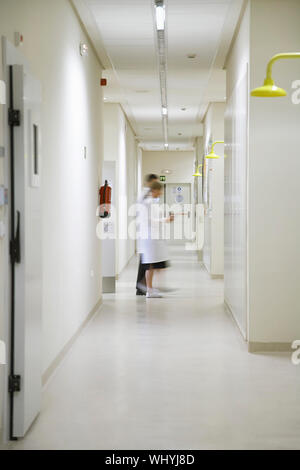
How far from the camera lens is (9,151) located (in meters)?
3.67

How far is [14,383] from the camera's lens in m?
3.75

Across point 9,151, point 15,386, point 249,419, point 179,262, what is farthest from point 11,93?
point 179,262

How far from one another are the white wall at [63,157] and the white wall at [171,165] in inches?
658

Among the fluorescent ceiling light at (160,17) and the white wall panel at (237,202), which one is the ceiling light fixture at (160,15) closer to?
the fluorescent ceiling light at (160,17)

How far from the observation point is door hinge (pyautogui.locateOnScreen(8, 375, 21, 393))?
3.73m

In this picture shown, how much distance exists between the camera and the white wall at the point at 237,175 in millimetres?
6484

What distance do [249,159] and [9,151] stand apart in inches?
122

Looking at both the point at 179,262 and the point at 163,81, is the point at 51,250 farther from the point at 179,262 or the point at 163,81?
the point at 179,262

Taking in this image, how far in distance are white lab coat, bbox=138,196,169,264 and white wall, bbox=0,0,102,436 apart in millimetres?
1157

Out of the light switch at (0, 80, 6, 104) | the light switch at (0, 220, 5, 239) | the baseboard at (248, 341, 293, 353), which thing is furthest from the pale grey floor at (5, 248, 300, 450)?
the light switch at (0, 80, 6, 104)

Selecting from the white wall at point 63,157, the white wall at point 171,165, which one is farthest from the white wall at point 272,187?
the white wall at point 171,165

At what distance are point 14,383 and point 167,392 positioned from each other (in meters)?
1.46


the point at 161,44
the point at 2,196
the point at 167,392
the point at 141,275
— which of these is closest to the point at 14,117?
the point at 2,196

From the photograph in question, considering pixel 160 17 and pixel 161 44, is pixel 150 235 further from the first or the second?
pixel 160 17
